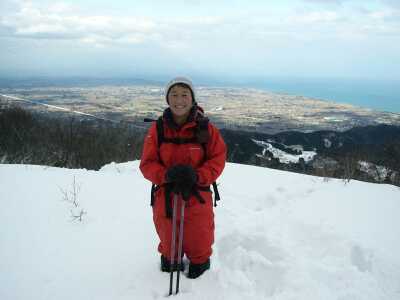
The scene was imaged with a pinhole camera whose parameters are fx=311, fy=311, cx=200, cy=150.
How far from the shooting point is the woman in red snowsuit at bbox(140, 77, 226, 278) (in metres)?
2.53

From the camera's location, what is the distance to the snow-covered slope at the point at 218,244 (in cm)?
262

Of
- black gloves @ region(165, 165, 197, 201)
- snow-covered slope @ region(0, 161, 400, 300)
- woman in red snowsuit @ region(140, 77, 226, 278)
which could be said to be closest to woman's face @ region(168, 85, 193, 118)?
woman in red snowsuit @ region(140, 77, 226, 278)

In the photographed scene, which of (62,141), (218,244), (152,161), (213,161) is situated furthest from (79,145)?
(213,161)

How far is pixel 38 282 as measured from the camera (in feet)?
8.60

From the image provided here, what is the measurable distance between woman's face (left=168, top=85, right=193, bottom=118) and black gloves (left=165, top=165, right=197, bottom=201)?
0.50 meters

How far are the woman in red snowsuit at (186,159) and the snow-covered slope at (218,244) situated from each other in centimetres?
51

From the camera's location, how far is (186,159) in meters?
2.57

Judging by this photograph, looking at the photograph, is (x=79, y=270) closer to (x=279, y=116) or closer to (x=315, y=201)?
(x=315, y=201)

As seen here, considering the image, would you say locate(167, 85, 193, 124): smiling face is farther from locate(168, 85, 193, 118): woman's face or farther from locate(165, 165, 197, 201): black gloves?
locate(165, 165, 197, 201): black gloves

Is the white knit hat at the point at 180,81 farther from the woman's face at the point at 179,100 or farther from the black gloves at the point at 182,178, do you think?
the black gloves at the point at 182,178

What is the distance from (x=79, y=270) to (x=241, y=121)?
124 feet

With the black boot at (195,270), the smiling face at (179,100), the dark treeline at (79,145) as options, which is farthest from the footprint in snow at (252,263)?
the dark treeline at (79,145)

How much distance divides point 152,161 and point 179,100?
0.55 metres

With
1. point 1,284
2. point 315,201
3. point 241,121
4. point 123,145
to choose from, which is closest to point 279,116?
point 241,121
